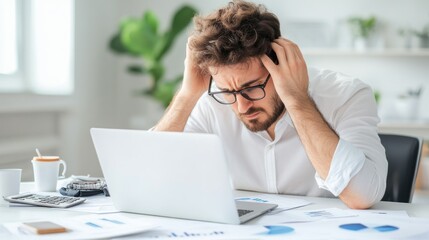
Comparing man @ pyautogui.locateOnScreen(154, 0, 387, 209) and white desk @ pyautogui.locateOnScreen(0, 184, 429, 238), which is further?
man @ pyautogui.locateOnScreen(154, 0, 387, 209)

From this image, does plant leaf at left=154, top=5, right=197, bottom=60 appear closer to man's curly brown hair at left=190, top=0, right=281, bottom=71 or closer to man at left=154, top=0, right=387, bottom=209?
man at left=154, top=0, right=387, bottom=209

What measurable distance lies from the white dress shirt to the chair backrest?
196 mm

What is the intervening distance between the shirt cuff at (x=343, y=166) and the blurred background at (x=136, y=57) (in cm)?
221

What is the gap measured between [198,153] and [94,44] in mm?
3003

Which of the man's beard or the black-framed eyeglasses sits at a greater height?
the black-framed eyeglasses

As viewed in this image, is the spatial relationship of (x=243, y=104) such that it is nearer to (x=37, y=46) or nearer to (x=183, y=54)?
(x=37, y=46)

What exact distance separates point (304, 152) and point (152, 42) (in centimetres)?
219

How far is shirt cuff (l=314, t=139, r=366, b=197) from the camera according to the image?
1.43 meters

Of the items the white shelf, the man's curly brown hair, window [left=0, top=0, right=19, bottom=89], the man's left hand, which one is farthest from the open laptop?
the white shelf

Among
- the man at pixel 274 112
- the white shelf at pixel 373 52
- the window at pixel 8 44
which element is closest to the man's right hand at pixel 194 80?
the man at pixel 274 112

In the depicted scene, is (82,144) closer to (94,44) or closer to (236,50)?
(94,44)

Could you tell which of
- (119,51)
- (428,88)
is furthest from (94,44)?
(428,88)

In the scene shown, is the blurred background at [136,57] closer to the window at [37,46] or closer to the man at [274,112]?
the window at [37,46]

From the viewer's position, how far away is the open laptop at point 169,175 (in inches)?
45.0
